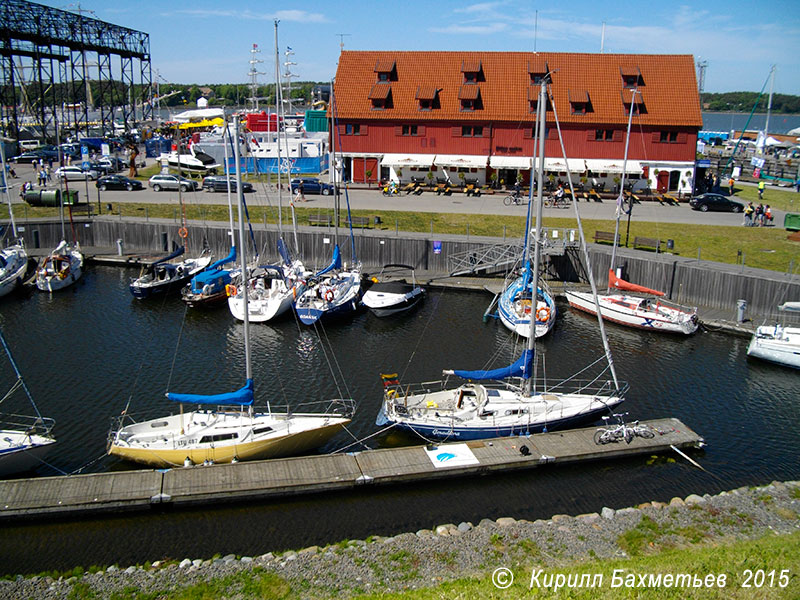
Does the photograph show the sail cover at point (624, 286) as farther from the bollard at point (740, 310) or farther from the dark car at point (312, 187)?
the dark car at point (312, 187)

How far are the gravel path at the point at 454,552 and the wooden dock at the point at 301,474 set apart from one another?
3200 millimetres

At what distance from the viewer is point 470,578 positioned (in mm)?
17969

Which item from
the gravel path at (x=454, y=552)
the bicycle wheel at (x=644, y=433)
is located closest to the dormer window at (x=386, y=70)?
the bicycle wheel at (x=644, y=433)

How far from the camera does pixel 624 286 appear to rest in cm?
4197

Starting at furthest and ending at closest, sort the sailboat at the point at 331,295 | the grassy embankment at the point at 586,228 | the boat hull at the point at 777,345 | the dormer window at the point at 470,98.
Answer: the dormer window at the point at 470,98
the grassy embankment at the point at 586,228
the sailboat at the point at 331,295
the boat hull at the point at 777,345

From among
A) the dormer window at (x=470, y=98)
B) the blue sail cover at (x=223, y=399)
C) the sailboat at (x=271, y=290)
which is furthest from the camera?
the dormer window at (x=470, y=98)

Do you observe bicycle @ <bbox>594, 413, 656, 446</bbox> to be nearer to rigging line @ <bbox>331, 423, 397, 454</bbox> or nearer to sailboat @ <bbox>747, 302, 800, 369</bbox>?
rigging line @ <bbox>331, 423, 397, 454</bbox>

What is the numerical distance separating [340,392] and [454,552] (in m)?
12.8

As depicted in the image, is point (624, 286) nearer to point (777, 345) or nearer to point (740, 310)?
point (740, 310)

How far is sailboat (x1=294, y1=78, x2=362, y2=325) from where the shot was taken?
40.0 m

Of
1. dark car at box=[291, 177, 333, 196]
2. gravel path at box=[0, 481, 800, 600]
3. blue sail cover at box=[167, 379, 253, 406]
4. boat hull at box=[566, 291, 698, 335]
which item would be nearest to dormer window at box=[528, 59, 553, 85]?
dark car at box=[291, 177, 333, 196]

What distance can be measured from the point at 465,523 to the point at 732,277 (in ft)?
90.7

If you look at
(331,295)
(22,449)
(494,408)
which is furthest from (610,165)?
(22,449)

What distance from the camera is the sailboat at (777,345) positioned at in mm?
34066
